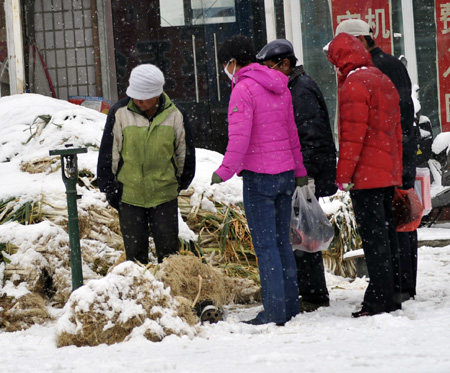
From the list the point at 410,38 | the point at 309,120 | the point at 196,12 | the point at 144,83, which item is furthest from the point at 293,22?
the point at 144,83

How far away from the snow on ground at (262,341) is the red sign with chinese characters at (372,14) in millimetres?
4206

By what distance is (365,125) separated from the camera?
4.77 m

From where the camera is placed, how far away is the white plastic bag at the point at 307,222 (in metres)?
5.13

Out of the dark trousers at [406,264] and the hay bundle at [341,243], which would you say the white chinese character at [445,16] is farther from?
the dark trousers at [406,264]

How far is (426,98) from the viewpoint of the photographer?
1023cm

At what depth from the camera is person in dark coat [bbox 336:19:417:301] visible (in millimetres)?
5371

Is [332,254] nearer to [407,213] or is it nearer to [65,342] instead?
[407,213]

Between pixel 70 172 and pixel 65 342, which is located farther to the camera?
pixel 70 172

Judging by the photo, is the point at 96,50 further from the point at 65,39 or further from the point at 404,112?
the point at 404,112


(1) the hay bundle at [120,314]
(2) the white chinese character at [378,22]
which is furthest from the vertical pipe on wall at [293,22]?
(1) the hay bundle at [120,314]

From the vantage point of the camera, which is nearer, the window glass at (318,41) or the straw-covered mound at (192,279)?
the straw-covered mound at (192,279)

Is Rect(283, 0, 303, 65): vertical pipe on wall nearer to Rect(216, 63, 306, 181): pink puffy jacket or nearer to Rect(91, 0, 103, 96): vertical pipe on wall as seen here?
Rect(91, 0, 103, 96): vertical pipe on wall

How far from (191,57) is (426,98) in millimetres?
4073

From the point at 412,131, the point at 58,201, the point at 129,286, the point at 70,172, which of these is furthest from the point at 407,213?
the point at 58,201
